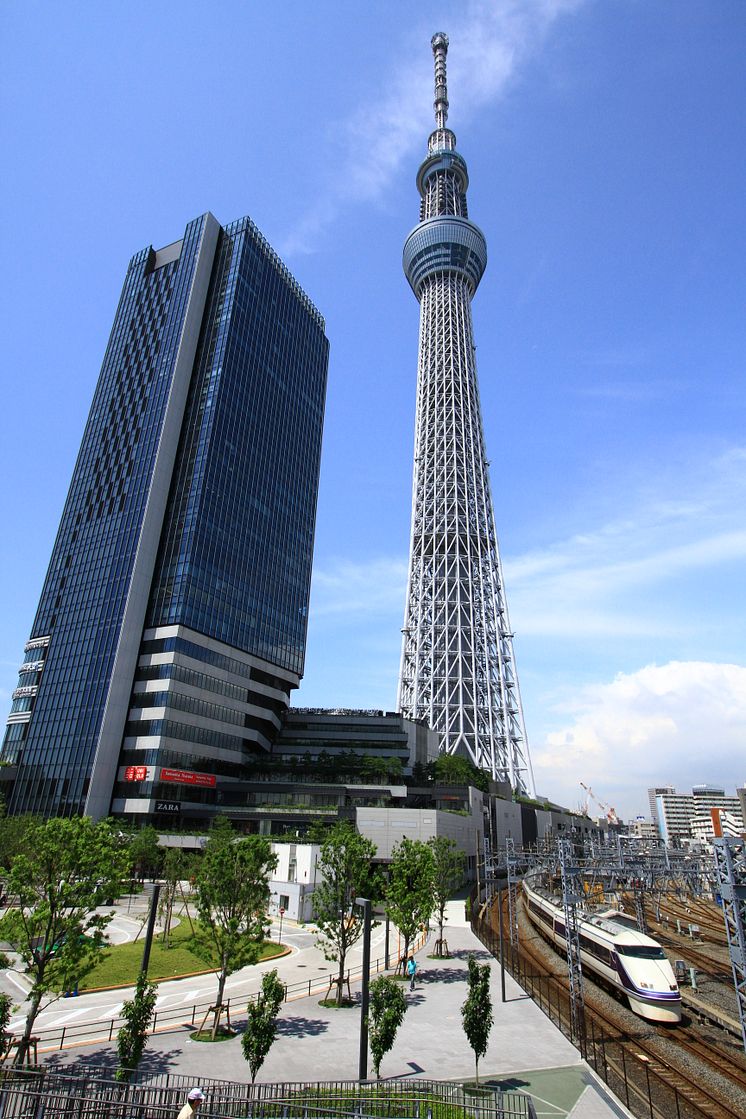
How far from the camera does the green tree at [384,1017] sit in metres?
21.7

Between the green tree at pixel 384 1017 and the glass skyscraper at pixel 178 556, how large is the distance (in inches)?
2636

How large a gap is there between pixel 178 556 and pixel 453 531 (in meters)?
74.7

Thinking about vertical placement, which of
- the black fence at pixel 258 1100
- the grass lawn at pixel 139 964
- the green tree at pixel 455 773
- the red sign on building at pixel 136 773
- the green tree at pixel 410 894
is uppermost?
the green tree at pixel 455 773

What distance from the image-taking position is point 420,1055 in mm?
25359

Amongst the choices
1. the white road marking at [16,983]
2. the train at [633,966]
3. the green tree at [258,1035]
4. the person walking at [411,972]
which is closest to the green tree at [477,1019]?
the green tree at [258,1035]

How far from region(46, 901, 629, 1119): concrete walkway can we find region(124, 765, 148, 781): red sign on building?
5661 centimetres

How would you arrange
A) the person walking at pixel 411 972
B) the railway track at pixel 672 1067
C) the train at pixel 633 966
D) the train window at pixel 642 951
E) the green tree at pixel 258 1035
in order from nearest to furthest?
1. the green tree at pixel 258 1035
2. the railway track at pixel 672 1067
3. the train at pixel 633 966
4. the train window at pixel 642 951
5. the person walking at pixel 411 972

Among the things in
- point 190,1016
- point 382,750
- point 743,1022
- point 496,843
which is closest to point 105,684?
point 382,750

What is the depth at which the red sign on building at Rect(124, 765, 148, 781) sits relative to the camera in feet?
273

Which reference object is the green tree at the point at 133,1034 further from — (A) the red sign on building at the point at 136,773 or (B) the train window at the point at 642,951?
(A) the red sign on building at the point at 136,773

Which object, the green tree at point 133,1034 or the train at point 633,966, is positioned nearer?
the green tree at point 133,1034

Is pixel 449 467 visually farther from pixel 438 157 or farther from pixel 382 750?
pixel 438 157

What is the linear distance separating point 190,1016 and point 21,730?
239 feet

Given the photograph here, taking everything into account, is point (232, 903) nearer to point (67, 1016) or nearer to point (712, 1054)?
point (67, 1016)
